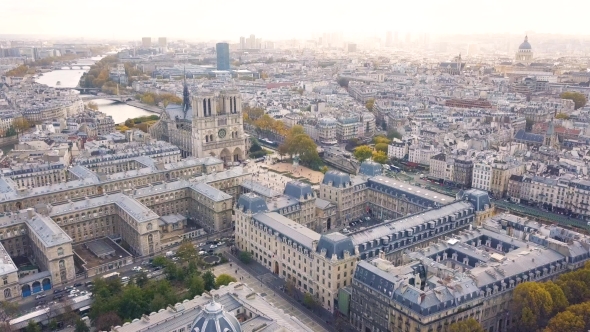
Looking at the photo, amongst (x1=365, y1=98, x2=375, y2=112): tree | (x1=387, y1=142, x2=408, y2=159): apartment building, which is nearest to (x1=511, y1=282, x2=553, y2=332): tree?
(x1=387, y1=142, x2=408, y2=159): apartment building

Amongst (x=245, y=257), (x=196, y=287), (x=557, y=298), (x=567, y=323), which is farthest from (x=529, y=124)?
(x=196, y=287)

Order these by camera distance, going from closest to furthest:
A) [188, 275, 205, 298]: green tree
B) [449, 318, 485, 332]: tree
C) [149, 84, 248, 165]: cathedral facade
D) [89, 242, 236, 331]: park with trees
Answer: [449, 318, 485, 332]: tree → [89, 242, 236, 331]: park with trees → [188, 275, 205, 298]: green tree → [149, 84, 248, 165]: cathedral facade

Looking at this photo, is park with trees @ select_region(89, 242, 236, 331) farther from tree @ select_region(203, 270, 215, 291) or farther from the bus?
the bus

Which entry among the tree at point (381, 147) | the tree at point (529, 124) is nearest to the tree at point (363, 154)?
the tree at point (381, 147)

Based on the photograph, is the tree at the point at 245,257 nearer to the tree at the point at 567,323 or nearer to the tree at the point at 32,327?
the tree at the point at 32,327

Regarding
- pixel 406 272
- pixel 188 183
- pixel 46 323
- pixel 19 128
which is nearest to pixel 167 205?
pixel 188 183
